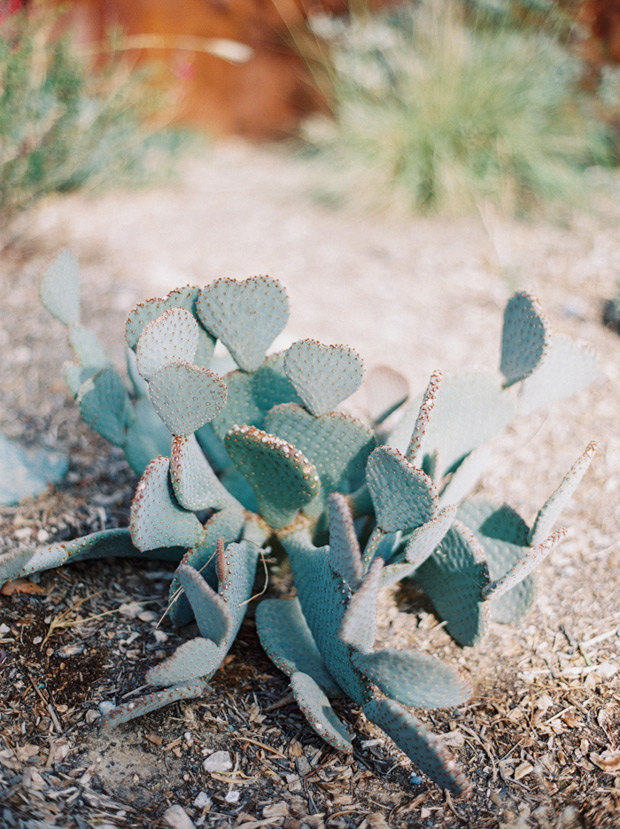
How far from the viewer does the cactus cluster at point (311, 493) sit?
1251 millimetres

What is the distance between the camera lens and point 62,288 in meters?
1.72

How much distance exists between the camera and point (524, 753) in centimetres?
142

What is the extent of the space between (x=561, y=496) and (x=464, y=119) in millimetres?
3390

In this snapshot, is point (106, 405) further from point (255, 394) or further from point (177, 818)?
point (177, 818)

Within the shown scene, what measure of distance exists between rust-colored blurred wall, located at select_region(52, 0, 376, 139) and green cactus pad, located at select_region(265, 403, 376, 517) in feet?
13.5

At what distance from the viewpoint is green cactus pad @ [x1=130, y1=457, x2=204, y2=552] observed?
1310 mm

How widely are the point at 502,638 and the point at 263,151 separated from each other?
483 centimetres

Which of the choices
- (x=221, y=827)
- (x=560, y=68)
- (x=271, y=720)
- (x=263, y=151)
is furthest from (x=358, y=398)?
(x=263, y=151)

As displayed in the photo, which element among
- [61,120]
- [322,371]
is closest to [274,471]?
[322,371]

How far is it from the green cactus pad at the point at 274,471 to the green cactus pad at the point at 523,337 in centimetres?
57

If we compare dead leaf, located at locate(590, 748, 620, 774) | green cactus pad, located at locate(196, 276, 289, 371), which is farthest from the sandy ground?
green cactus pad, located at locate(196, 276, 289, 371)

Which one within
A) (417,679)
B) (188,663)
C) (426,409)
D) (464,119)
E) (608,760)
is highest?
(464,119)

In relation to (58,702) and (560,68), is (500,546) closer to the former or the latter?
(58,702)

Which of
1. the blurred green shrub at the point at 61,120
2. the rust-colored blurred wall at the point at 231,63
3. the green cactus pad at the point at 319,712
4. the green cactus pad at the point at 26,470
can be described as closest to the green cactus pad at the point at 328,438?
the green cactus pad at the point at 319,712
